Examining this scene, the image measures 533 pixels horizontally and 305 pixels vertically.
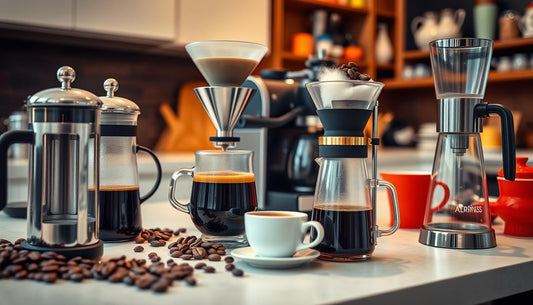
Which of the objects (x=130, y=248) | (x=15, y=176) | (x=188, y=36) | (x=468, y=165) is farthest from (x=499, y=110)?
(x=188, y=36)

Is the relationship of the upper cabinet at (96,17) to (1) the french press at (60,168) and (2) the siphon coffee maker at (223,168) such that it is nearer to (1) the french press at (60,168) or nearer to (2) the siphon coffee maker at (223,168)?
(2) the siphon coffee maker at (223,168)

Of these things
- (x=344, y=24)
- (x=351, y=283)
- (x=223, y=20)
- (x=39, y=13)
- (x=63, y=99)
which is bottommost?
(x=351, y=283)

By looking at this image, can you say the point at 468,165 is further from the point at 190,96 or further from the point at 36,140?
the point at 190,96

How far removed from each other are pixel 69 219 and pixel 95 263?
82mm

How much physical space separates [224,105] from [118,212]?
0.25m

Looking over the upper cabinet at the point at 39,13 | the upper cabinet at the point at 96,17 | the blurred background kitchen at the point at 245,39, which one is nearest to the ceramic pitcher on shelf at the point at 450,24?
the blurred background kitchen at the point at 245,39

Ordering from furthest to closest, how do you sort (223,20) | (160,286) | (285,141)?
(223,20) < (285,141) < (160,286)

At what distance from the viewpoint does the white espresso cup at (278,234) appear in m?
0.78

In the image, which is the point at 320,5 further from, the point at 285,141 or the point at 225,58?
the point at 225,58

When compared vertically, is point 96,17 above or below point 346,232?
above

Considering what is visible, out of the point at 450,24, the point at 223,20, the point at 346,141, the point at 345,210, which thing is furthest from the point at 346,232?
the point at 450,24

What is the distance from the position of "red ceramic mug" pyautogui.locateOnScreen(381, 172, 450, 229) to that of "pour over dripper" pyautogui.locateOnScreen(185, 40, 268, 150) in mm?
368

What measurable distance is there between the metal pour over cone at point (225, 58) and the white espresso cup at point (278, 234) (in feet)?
1.04

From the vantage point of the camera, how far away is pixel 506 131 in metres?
0.98
